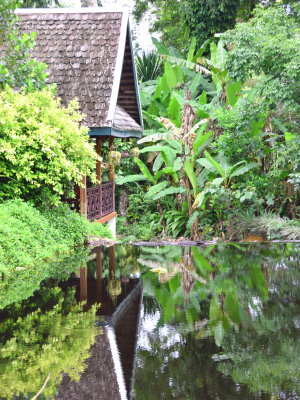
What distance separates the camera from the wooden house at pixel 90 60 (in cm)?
1290

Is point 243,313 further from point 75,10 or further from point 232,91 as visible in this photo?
point 232,91

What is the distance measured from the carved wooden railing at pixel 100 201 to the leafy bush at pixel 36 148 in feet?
9.94

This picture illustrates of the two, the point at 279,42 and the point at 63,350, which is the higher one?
the point at 279,42

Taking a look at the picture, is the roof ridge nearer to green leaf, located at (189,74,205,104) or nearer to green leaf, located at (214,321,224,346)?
green leaf, located at (189,74,205,104)

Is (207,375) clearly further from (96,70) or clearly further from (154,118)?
(154,118)

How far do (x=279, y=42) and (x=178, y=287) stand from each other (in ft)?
26.4

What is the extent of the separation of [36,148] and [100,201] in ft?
17.1

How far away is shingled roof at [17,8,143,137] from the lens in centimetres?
1287

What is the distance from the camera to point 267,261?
10.1 m

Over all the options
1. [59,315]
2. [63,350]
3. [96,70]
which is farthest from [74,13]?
[63,350]

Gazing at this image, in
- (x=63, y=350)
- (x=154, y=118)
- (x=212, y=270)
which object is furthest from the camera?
(x=154, y=118)

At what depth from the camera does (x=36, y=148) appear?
10078mm

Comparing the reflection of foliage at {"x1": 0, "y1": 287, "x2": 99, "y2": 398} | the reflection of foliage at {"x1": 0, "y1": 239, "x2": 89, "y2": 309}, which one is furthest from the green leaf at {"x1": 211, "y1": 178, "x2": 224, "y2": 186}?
the reflection of foliage at {"x1": 0, "y1": 287, "x2": 99, "y2": 398}

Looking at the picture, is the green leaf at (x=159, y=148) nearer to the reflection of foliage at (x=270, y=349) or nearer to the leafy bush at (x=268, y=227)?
the leafy bush at (x=268, y=227)
